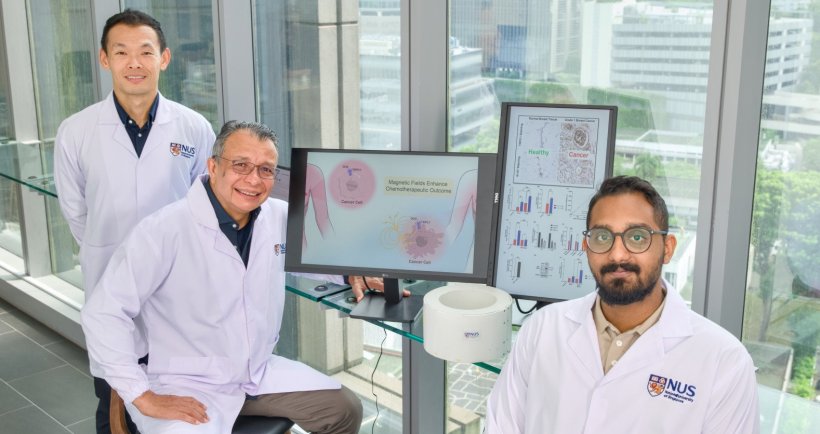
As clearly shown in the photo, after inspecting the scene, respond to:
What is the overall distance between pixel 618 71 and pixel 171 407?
4.82 ft

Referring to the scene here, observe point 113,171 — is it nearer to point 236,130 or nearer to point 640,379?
point 236,130

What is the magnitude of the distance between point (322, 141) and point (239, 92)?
45 cm

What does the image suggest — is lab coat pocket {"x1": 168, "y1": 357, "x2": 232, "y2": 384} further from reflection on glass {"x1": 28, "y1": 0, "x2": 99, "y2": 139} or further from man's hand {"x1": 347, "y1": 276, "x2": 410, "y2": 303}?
reflection on glass {"x1": 28, "y1": 0, "x2": 99, "y2": 139}

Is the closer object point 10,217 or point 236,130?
point 236,130

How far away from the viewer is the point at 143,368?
8.71ft

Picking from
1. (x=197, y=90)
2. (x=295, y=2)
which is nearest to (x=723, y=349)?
(x=295, y=2)

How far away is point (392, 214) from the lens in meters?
2.49

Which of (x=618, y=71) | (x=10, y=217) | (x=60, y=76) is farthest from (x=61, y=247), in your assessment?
(x=618, y=71)

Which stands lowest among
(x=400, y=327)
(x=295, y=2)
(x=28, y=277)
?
(x=28, y=277)

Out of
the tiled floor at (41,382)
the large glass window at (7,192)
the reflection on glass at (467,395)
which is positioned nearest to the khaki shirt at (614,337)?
the reflection on glass at (467,395)

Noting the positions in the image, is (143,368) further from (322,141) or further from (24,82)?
(24,82)

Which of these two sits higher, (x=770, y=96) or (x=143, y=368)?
(x=770, y=96)

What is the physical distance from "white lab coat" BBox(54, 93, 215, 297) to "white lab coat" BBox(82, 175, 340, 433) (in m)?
0.50

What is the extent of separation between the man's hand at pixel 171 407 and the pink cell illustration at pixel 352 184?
682 mm
